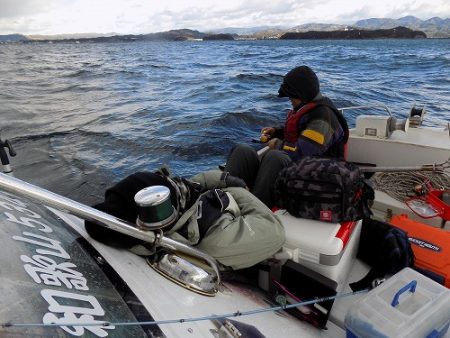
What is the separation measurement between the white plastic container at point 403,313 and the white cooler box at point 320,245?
281 millimetres

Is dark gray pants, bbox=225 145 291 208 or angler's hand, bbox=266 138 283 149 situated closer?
dark gray pants, bbox=225 145 291 208

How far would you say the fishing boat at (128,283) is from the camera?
47.2 inches

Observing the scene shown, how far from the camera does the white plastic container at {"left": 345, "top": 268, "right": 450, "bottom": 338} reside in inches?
60.4

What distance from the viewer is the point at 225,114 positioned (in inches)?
373

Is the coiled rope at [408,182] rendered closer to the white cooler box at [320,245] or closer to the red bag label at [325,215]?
the white cooler box at [320,245]

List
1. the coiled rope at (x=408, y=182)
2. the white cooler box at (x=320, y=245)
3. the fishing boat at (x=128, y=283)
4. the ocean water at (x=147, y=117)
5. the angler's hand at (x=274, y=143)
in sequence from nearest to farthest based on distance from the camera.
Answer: the fishing boat at (x=128, y=283), the white cooler box at (x=320, y=245), the coiled rope at (x=408, y=182), the angler's hand at (x=274, y=143), the ocean water at (x=147, y=117)

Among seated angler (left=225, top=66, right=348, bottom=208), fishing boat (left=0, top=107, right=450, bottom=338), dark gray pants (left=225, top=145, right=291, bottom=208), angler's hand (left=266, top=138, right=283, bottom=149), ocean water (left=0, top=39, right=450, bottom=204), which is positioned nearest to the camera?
fishing boat (left=0, top=107, right=450, bottom=338)

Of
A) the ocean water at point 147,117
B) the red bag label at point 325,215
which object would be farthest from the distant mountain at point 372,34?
the red bag label at point 325,215

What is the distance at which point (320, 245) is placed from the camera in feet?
6.49

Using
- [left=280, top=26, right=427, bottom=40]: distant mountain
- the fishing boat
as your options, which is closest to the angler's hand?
the fishing boat

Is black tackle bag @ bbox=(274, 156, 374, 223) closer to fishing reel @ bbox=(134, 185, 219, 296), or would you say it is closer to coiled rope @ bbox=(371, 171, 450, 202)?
fishing reel @ bbox=(134, 185, 219, 296)

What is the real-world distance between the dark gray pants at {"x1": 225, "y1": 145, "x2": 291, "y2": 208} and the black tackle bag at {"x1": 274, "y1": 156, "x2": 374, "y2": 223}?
37 centimetres

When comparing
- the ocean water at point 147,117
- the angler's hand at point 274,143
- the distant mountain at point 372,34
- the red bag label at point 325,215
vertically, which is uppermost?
the distant mountain at point 372,34

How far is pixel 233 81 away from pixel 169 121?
7068 mm
